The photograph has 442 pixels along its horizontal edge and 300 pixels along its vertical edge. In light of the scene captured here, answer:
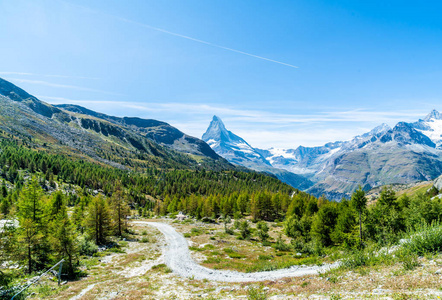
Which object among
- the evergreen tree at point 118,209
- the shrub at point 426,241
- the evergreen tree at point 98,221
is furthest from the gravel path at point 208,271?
the evergreen tree at point 118,209

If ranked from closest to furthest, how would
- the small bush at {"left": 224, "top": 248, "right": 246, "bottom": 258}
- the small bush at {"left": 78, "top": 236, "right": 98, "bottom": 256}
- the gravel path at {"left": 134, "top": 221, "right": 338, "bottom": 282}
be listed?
the gravel path at {"left": 134, "top": 221, "right": 338, "bottom": 282} < the small bush at {"left": 78, "top": 236, "right": 98, "bottom": 256} < the small bush at {"left": 224, "top": 248, "right": 246, "bottom": 258}

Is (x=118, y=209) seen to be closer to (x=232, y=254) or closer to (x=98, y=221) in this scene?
(x=98, y=221)

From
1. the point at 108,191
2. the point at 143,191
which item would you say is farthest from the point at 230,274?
the point at 143,191

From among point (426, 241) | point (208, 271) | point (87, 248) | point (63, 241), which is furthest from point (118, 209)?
point (426, 241)

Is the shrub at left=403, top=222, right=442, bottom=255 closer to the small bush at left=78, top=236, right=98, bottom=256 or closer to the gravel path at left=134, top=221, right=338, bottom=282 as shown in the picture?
the gravel path at left=134, top=221, right=338, bottom=282

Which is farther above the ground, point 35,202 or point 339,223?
point 35,202

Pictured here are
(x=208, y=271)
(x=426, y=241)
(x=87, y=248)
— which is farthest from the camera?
(x=87, y=248)

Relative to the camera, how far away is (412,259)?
14.5 m

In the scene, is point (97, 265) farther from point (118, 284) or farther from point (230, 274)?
point (230, 274)

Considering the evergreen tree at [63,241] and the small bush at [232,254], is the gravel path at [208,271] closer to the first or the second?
the small bush at [232,254]

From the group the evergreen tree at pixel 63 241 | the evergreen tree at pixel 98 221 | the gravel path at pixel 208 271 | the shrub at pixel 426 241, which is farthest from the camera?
the evergreen tree at pixel 98 221

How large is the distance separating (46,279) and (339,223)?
156ft

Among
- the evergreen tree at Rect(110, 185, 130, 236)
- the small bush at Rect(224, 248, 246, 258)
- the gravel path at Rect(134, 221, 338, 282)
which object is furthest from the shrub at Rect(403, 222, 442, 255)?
the evergreen tree at Rect(110, 185, 130, 236)

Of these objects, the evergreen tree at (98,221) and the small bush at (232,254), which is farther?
the evergreen tree at (98,221)
